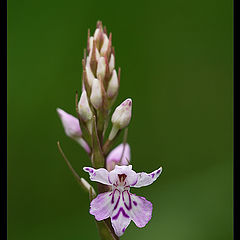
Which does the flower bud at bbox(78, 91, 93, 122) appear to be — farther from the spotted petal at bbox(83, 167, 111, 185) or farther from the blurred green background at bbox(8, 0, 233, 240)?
the blurred green background at bbox(8, 0, 233, 240)

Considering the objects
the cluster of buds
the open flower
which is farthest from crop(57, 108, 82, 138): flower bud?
the open flower

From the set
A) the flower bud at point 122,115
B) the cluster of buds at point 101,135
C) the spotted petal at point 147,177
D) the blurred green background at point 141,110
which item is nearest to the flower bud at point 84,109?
the cluster of buds at point 101,135

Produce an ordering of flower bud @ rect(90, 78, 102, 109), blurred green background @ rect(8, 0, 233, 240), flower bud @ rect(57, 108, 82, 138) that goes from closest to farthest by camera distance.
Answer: flower bud @ rect(90, 78, 102, 109)
flower bud @ rect(57, 108, 82, 138)
blurred green background @ rect(8, 0, 233, 240)

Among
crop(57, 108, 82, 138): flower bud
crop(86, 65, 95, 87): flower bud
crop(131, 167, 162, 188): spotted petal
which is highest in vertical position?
crop(86, 65, 95, 87): flower bud

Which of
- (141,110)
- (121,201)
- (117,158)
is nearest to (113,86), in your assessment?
(117,158)

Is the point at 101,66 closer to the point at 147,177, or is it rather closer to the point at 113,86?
the point at 113,86
